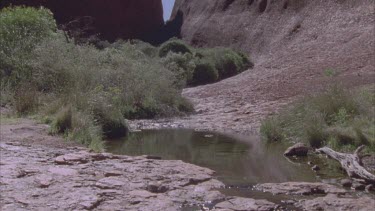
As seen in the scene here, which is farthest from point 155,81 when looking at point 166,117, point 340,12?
point 340,12

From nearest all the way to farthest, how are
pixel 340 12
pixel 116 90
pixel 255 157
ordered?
1. pixel 255 157
2. pixel 116 90
3. pixel 340 12

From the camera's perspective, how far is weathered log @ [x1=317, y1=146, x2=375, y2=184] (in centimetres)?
1188

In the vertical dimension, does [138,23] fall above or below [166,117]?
above

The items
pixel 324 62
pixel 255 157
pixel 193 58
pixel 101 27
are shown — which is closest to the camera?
pixel 255 157

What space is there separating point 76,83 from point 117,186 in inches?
422

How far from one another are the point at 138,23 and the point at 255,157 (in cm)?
4172

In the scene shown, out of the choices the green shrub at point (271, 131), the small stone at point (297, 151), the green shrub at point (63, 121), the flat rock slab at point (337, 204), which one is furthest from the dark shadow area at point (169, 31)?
the flat rock slab at point (337, 204)

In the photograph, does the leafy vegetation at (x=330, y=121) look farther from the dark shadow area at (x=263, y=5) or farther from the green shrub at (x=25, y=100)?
the dark shadow area at (x=263, y=5)

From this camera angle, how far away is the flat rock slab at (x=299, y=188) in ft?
36.2

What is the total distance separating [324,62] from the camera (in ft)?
97.3

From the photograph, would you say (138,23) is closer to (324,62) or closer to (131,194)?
(324,62)

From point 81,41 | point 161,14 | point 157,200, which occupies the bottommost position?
point 157,200

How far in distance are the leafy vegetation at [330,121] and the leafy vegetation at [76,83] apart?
4.46 metres

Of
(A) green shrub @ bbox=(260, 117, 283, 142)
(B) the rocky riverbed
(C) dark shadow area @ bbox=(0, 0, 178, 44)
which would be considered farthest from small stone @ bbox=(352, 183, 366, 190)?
(C) dark shadow area @ bbox=(0, 0, 178, 44)
